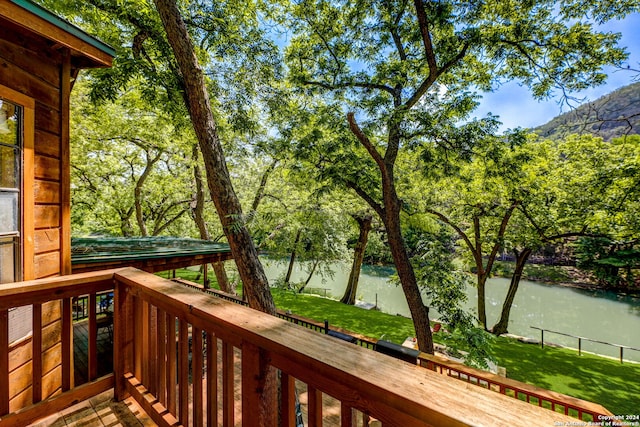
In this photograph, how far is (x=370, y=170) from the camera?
249 inches

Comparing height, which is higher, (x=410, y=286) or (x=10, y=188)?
(x=10, y=188)

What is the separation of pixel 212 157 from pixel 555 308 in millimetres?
20208

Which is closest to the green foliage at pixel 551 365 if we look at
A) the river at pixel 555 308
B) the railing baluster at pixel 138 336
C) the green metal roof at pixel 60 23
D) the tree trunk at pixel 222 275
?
the tree trunk at pixel 222 275

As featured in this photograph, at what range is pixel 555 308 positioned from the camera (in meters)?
15.6

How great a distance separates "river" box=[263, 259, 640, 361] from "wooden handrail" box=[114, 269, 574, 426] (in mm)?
8725

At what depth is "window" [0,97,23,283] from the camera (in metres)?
1.78

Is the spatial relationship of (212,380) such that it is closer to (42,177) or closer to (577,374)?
(42,177)

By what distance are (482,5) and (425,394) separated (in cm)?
609

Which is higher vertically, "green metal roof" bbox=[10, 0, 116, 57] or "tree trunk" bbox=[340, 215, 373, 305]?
"green metal roof" bbox=[10, 0, 116, 57]

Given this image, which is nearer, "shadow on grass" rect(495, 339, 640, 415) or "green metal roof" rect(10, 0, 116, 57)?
"green metal roof" rect(10, 0, 116, 57)

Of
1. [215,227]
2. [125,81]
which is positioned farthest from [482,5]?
[215,227]

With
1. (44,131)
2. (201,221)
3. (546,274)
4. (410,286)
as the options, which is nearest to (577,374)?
(410,286)

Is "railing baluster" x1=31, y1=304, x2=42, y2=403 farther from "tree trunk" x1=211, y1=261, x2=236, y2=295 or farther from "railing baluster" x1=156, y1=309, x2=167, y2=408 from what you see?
"tree trunk" x1=211, y1=261, x2=236, y2=295

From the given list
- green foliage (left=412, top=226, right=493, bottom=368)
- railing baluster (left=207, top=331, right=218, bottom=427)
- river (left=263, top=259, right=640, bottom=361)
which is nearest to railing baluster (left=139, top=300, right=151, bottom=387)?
railing baluster (left=207, top=331, right=218, bottom=427)
